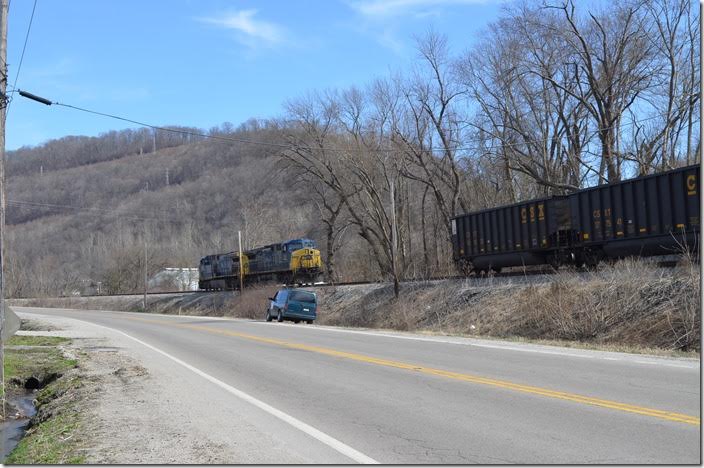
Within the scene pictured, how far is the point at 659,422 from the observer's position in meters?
7.54

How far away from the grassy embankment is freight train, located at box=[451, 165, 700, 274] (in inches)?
658

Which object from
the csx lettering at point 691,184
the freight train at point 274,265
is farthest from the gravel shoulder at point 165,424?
the freight train at point 274,265

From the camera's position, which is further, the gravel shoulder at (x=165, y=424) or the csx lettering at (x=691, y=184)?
the csx lettering at (x=691, y=184)

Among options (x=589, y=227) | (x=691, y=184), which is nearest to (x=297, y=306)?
(x=589, y=227)

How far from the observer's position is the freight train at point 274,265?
50.9m

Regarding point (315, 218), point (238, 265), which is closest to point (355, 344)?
point (238, 265)

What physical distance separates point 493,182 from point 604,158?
12.6 metres

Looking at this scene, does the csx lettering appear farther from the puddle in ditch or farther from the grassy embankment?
the puddle in ditch

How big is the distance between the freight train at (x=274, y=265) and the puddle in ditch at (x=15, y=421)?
34949mm

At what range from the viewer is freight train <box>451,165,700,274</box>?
21.3 m

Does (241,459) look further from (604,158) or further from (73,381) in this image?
(604,158)

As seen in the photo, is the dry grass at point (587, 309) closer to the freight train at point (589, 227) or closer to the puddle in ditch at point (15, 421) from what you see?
the freight train at point (589, 227)

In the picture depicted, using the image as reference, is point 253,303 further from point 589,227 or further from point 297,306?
point 589,227

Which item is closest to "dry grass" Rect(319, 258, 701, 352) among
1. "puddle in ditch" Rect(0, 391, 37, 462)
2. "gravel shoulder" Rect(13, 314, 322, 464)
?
"gravel shoulder" Rect(13, 314, 322, 464)
